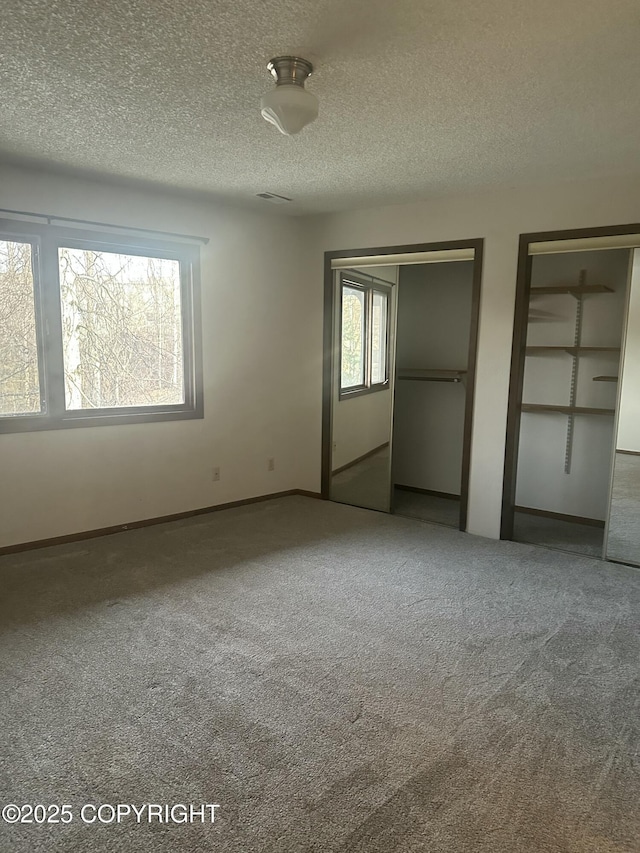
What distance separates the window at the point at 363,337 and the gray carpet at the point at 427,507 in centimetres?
107

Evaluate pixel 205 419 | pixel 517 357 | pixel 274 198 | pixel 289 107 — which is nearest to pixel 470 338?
pixel 517 357

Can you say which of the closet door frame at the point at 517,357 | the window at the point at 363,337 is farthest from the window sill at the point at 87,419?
the closet door frame at the point at 517,357

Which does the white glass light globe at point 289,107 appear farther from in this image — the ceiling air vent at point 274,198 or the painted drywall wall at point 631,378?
the painted drywall wall at point 631,378

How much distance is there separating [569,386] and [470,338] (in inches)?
38.2

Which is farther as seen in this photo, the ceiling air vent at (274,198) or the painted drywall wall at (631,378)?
the ceiling air vent at (274,198)

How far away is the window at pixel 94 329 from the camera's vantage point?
3477 mm

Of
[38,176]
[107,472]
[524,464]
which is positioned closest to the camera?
[38,176]

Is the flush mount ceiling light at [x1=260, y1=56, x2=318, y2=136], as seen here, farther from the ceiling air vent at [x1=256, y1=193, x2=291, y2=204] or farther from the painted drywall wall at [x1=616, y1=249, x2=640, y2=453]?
the painted drywall wall at [x1=616, y1=249, x2=640, y2=453]

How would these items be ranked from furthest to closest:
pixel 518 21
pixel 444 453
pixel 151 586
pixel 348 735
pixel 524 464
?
pixel 444 453 → pixel 524 464 → pixel 151 586 → pixel 348 735 → pixel 518 21

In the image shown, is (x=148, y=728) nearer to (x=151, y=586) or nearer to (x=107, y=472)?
(x=151, y=586)

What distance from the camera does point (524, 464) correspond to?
15.1 ft

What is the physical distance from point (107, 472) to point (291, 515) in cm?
147

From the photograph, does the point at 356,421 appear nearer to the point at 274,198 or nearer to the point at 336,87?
the point at 274,198

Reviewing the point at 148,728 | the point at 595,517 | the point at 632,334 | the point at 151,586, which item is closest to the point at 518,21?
the point at 632,334
